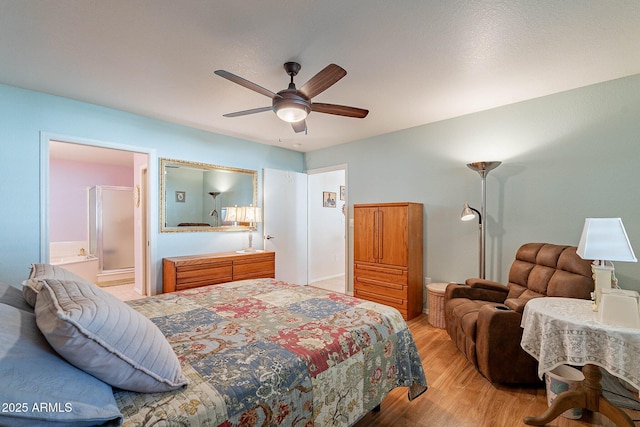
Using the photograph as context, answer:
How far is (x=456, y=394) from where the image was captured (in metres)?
2.04

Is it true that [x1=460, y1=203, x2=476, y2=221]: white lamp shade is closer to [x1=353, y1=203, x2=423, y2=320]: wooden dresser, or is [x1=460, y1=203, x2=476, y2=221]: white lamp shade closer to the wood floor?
[x1=353, y1=203, x2=423, y2=320]: wooden dresser

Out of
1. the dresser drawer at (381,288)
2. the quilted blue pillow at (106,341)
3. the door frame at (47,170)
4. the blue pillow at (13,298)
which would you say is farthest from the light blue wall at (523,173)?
the blue pillow at (13,298)

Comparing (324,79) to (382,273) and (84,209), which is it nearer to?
(382,273)

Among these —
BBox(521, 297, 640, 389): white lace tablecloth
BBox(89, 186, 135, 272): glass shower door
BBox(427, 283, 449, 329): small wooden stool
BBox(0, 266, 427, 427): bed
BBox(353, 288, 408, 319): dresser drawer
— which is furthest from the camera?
BBox(89, 186, 135, 272): glass shower door

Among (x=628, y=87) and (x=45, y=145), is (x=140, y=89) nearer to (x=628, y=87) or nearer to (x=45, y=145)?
(x=45, y=145)

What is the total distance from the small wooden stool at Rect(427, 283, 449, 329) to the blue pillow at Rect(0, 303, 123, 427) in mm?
3144

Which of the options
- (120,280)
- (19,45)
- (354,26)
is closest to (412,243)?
(354,26)

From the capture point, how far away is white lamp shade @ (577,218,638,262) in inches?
63.1

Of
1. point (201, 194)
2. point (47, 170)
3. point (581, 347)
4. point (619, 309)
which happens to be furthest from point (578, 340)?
point (47, 170)

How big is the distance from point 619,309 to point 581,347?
0.95 feet

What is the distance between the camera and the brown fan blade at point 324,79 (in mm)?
1738

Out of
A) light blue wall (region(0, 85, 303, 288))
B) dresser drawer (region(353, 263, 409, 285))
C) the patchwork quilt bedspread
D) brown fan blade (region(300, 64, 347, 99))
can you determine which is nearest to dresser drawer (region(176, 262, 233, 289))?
light blue wall (region(0, 85, 303, 288))

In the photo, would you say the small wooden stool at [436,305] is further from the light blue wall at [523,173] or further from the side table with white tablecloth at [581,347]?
the side table with white tablecloth at [581,347]

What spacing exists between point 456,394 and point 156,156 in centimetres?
402
